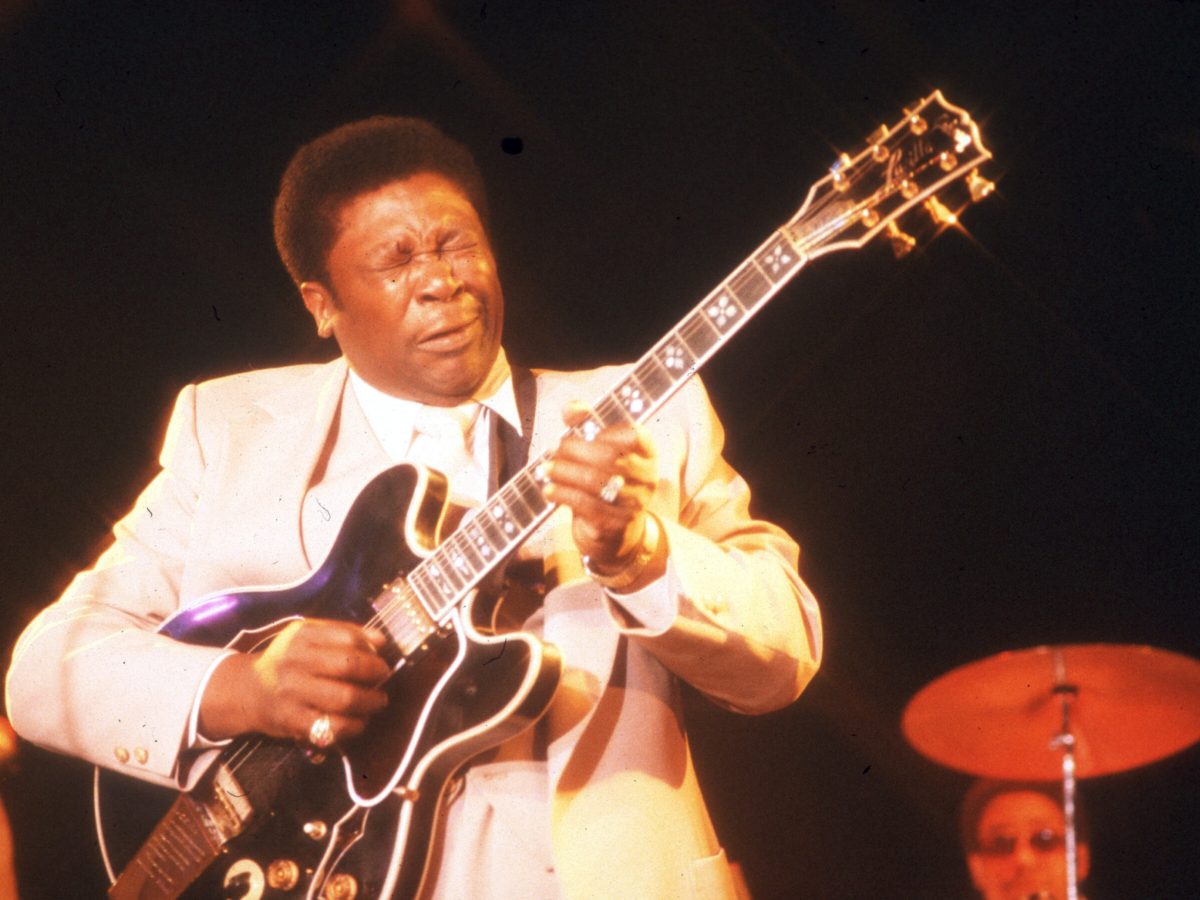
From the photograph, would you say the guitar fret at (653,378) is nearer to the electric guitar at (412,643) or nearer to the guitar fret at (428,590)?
the electric guitar at (412,643)

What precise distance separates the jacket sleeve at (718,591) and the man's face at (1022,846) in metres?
1.91

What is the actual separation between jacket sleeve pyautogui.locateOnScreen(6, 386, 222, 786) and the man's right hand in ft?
0.38

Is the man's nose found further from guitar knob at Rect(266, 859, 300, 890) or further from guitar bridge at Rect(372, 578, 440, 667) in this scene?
guitar knob at Rect(266, 859, 300, 890)

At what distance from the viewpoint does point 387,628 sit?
89.2 inches

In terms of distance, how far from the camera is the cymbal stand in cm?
326

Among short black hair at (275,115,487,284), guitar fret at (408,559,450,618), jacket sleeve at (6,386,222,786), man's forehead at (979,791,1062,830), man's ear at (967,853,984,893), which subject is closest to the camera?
guitar fret at (408,559,450,618)

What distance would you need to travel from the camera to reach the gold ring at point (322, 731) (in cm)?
215

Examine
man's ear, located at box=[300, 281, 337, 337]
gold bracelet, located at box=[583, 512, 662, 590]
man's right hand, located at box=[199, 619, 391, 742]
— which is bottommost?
man's right hand, located at box=[199, 619, 391, 742]

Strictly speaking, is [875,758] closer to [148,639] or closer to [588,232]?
[588,232]

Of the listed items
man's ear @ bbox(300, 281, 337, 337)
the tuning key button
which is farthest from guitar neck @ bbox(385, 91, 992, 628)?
man's ear @ bbox(300, 281, 337, 337)

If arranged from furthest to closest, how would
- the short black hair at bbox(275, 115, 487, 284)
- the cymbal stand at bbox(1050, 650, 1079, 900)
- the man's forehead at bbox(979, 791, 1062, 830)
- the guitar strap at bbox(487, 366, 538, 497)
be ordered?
the man's forehead at bbox(979, 791, 1062, 830) < the cymbal stand at bbox(1050, 650, 1079, 900) < the short black hair at bbox(275, 115, 487, 284) < the guitar strap at bbox(487, 366, 538, 497)

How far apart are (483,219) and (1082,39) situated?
4.73 ft

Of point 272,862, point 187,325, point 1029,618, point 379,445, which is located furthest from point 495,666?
point 1029,618

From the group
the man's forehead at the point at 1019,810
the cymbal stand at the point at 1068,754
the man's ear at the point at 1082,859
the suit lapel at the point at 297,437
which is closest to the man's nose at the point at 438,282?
the suit lapel at the point at 297,437
